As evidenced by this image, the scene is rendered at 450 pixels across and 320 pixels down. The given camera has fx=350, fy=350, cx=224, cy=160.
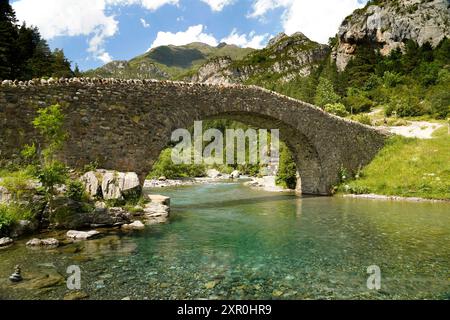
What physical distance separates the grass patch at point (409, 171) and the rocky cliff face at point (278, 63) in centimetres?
11548

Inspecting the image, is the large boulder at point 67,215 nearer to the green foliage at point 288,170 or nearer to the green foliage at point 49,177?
the green foliage at point 49,177

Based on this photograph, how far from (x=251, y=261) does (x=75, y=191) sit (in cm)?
684

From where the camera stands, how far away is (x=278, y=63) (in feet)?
517

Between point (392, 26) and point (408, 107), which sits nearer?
point (408, 107)

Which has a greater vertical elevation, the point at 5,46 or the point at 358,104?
the point at 5,46

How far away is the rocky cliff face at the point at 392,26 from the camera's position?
73156 mm

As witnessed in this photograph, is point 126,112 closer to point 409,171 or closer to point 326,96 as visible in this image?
point 409,171

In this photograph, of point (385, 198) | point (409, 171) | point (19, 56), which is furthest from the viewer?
point (19, 56)

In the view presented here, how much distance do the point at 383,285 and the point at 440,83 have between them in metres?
51.7

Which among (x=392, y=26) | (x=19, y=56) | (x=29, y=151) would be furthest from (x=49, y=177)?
(x=392, y=26)

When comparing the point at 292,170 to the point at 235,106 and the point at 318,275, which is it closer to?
the point at 235,106

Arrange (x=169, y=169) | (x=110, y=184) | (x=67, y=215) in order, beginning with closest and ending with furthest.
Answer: (x=67, y=215)
(x=110, y=184)
(x=169, y=169)

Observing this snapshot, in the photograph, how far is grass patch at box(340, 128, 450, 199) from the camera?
69.7ft
